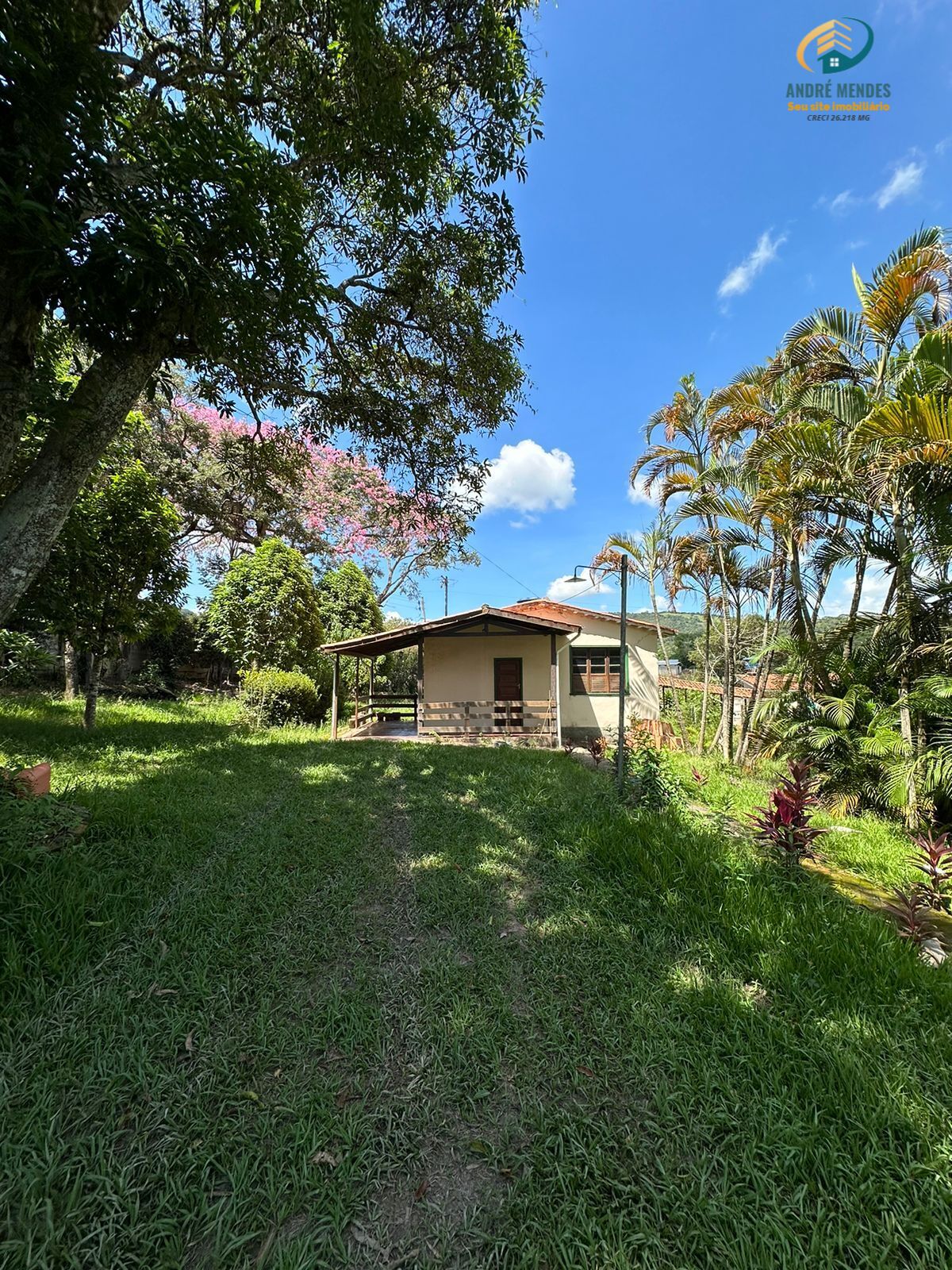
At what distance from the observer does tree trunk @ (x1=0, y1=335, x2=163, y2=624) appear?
3.00 metres

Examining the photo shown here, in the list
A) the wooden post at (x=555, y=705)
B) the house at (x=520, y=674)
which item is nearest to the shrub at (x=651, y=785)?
the wooden post at (x=555, y=705)

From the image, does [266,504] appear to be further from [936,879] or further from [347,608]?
[936,879]

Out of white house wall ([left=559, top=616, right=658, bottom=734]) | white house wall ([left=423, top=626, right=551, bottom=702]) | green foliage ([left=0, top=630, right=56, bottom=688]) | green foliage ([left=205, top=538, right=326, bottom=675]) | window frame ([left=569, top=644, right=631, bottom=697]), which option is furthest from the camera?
window frame ([left=569, top=644, right=631, bottom=697])

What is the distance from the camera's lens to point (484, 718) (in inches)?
474

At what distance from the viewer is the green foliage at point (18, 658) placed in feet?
23.7

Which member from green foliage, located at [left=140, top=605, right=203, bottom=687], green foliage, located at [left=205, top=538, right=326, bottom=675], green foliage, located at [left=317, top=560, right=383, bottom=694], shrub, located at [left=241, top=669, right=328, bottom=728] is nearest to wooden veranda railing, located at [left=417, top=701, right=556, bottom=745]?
shrub, located at [left=241, top=669, right=328, bottom=728]

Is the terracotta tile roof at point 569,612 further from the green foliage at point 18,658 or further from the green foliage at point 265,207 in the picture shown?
the green foliage at point 18,658

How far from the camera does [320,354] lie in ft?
18.0

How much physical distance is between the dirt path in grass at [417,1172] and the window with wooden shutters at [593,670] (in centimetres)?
1156

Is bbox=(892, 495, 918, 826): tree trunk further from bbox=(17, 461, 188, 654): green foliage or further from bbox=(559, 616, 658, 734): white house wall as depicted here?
bbox=(17, 461, 188, 654): green foliage

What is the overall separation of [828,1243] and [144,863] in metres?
3.87

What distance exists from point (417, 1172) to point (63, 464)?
170 inches

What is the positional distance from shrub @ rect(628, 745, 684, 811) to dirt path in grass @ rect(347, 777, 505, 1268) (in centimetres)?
339

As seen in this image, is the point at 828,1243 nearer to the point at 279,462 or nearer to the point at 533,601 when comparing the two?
the point at 279,462
